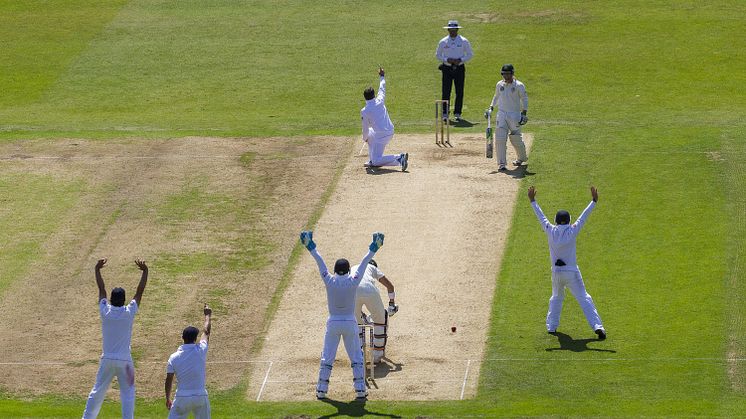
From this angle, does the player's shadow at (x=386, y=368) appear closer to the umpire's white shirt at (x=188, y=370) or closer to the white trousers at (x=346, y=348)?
the white trousers at (x=346, y=348)

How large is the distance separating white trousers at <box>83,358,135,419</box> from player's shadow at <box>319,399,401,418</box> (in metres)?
3.40

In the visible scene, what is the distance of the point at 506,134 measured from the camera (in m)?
36.3

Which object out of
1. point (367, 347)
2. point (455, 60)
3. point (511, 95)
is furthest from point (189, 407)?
point (455, 60)

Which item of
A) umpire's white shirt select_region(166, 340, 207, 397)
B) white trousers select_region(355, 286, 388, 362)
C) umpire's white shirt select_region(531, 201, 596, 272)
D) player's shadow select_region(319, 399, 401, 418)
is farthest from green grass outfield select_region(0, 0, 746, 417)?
umpire's white shirt select_region(166, 340, 207, 397)

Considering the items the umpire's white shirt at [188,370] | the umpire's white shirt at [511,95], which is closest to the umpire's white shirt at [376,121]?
the umpire's white shirt at [511,95]

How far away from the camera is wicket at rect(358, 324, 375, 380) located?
86.1ft

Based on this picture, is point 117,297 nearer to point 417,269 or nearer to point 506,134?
point 417,269

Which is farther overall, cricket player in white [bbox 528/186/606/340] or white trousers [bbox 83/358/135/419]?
cricket player in white [bbox 528/186/606/340]

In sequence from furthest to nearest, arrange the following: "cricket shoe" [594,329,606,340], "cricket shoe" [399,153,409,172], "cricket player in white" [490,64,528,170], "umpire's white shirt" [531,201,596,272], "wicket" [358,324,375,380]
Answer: "cricket shoe" [399,153,409,172] < "cricket player in white" [490,64,528,170] < "cricket shoe" [594,329,606,340] < "umpire's white shirt" [531,201,596,272] < "wicket" [358,324,375,380]

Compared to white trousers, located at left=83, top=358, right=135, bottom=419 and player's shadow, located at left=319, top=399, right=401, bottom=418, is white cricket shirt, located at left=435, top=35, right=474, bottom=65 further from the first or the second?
white trousers, located at left=83, top=358, right=135, bottom=419

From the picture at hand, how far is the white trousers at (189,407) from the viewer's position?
23109 mm

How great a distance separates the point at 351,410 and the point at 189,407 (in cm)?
339

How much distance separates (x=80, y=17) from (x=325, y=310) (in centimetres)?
2582

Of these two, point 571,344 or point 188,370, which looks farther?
point 571,344
